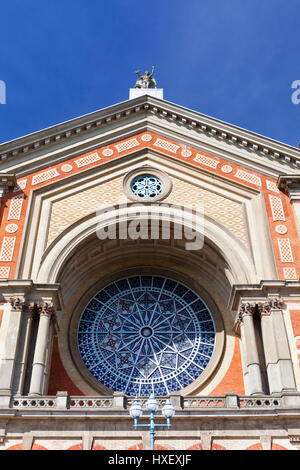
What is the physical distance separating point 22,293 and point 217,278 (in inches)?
315

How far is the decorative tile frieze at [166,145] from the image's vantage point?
25.1m

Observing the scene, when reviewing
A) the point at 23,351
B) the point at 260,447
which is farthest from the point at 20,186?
the point at 260,447

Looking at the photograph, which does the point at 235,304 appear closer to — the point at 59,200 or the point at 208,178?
the point at 208,178

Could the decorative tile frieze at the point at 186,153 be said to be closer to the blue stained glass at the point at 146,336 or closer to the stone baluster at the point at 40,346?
the blue stained glass at the point at 146,336

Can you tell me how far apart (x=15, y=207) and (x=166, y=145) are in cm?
731

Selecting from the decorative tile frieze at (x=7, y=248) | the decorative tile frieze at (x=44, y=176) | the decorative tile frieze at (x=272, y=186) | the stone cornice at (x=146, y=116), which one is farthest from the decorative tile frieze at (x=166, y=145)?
the decorative tile frieze at (x=7, y=248)

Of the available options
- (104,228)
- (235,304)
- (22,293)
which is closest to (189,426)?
(235,304)

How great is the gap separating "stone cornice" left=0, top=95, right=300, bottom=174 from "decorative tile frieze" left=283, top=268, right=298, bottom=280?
216 inches

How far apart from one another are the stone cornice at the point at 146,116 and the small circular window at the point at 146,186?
323 cm

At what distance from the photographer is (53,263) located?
2106 cm

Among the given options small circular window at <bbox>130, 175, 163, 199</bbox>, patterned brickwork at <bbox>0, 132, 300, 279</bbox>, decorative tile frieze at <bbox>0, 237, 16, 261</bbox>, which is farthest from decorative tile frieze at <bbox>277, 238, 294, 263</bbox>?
decorative tile frieze at <bbox>0, 237, 16, 261</bbox>

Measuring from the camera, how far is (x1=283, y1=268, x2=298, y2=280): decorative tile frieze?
2058cm

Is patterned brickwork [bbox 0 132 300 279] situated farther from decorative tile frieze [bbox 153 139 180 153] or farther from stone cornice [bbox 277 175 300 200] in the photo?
stone cornice [bbox 277 175 300 200]

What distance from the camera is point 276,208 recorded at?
2277 cm
